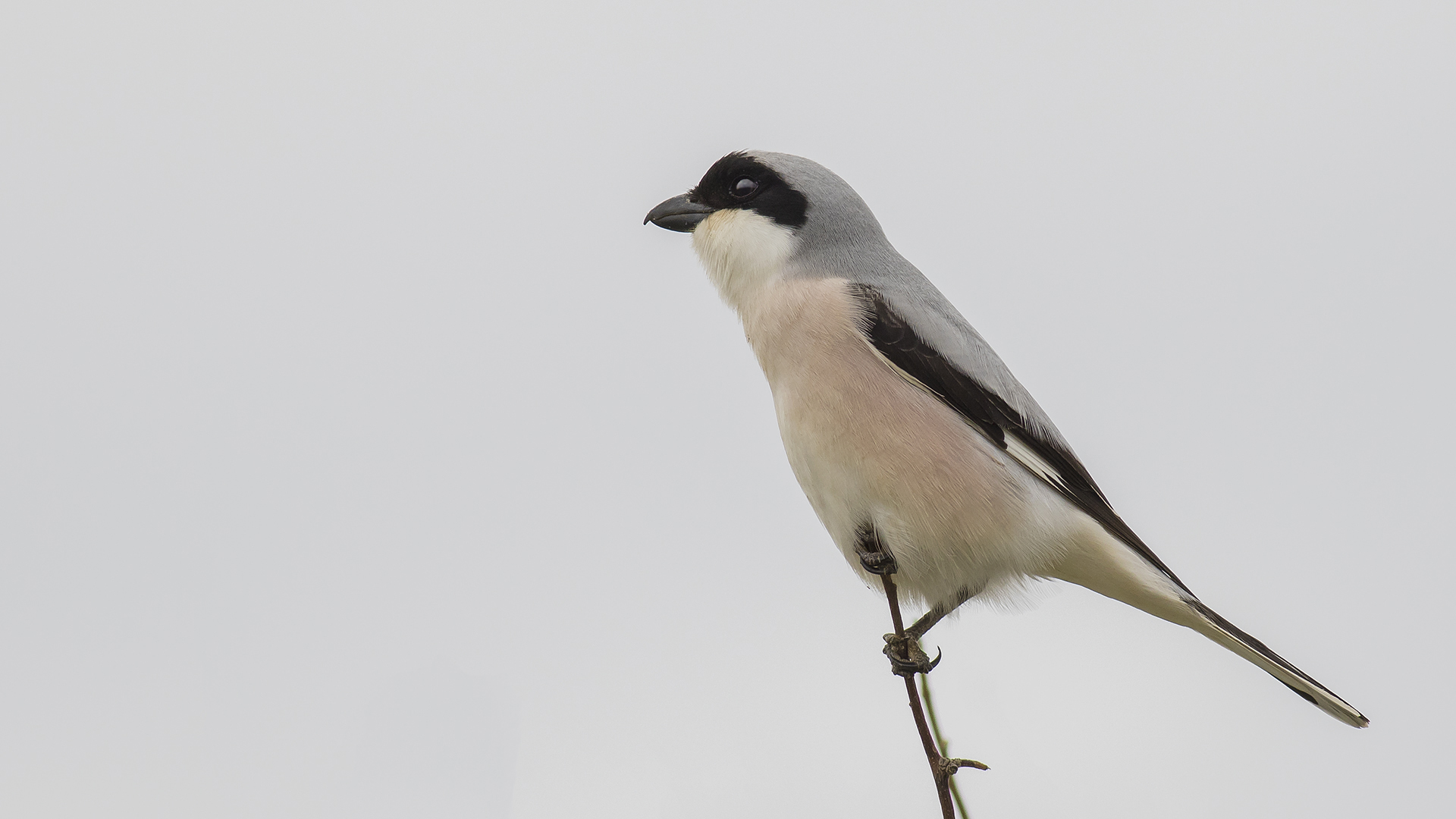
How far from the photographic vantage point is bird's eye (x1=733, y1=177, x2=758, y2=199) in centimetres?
392

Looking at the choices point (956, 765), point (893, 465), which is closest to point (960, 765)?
point (956, 765)

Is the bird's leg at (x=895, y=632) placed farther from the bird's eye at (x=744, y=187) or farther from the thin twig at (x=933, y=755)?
the bird's eye at (x=744, y=187)

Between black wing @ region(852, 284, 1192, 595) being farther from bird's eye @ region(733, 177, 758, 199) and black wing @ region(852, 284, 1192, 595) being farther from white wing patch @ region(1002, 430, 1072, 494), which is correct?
bird's eye @ region(733, 177, 758, 199)

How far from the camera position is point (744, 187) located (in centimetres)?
393

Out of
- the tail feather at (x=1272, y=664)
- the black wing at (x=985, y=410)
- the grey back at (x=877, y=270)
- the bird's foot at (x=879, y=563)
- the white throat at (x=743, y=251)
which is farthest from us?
the white throat at (x=743, y=251)

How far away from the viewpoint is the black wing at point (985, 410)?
3.54 metres

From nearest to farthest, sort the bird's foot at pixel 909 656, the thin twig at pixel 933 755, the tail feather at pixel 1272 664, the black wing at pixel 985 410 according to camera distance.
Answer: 1. the thin twig at pixel 933 755
2. the bird's foot at pixel 909 656
3. the tail feather at pixel 1272 664
4. the black wing at pixel 985 410

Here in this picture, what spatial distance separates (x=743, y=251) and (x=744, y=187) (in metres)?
0.25

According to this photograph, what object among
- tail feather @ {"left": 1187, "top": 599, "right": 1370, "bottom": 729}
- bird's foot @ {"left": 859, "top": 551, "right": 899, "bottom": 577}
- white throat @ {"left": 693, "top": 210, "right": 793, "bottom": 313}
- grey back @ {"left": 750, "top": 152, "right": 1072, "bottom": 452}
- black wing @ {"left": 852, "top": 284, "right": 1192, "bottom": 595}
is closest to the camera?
bird's foot @ {"left": 859, "top": 551, "right": 899, "bottom": 577}

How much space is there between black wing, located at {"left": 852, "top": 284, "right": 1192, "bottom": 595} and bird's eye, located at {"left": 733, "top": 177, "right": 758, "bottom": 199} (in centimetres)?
53

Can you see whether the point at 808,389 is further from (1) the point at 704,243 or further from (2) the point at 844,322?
(1) the point at 704,243

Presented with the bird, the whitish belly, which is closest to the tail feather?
the bird

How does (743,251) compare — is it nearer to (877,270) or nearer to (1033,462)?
(877,270)

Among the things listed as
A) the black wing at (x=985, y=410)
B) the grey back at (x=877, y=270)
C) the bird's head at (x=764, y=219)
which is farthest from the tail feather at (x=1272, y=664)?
the bird's head at (x=764, y=219)
